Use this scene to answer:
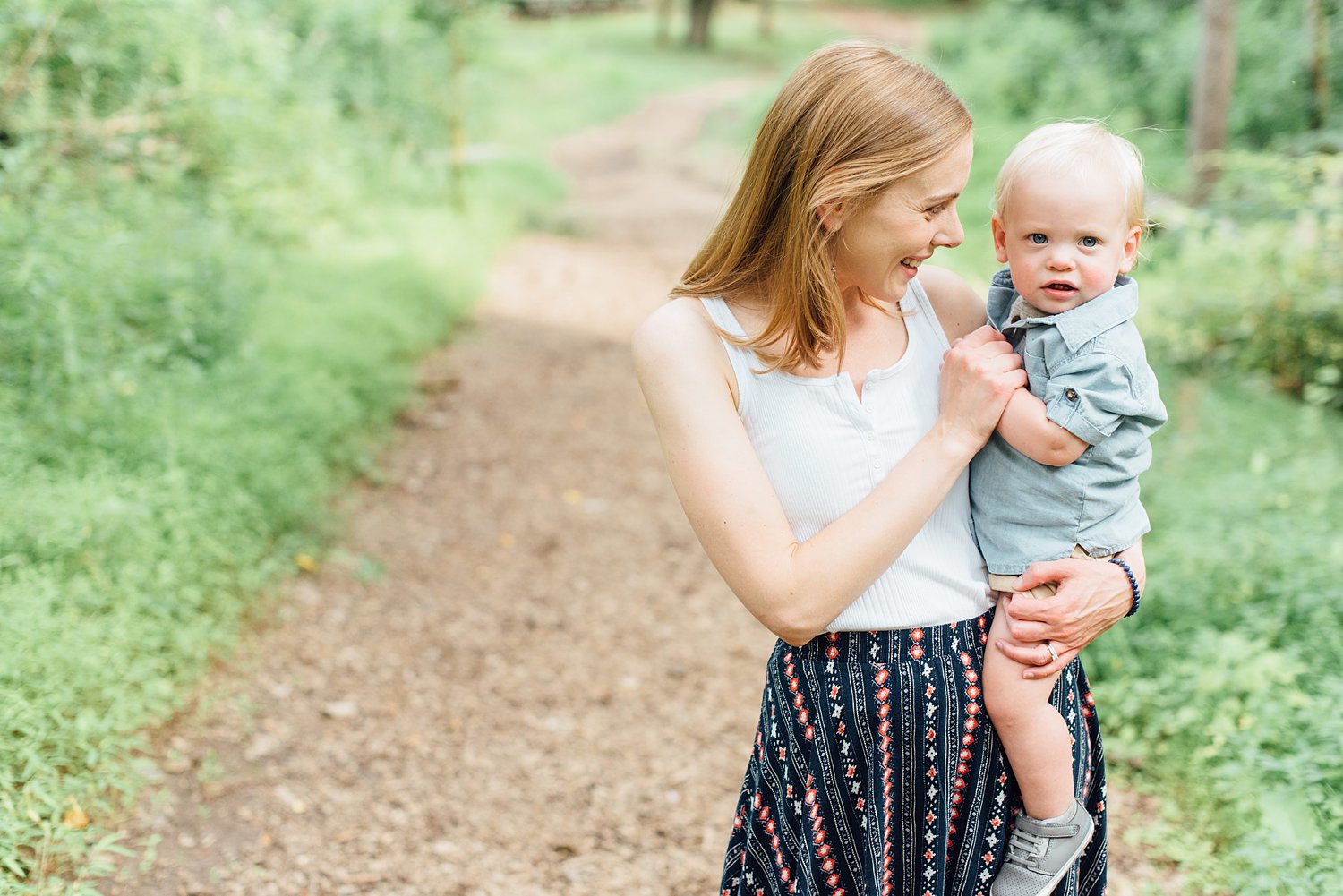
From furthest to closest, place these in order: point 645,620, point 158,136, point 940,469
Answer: point 158,136
point 645,620
point 940,469

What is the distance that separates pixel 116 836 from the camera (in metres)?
Answer: 2.72

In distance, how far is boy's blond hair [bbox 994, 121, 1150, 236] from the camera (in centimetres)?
164

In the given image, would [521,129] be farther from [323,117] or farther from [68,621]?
[68,621]

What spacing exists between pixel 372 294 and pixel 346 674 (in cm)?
387

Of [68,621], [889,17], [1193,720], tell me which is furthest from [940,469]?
[889,17]

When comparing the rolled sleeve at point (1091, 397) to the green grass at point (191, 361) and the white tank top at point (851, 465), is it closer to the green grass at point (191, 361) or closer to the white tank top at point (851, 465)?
the white tank top at point (851, 465)

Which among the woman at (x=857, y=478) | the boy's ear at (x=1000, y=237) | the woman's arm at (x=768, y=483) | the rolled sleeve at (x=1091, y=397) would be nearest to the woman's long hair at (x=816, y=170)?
the woman at (x=857, y=478)

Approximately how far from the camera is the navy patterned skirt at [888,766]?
1635 mm

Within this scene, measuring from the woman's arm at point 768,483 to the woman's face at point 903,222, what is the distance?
0.18m

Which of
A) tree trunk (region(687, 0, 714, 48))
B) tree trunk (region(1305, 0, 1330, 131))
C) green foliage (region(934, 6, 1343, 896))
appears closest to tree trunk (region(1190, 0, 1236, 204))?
green foliage (region(934, 6, 1343, 896))

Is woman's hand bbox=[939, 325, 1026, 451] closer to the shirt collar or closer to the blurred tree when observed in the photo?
the shirt collar

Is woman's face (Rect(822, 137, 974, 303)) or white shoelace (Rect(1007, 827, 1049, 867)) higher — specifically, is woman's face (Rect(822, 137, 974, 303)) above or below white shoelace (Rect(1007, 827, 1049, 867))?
above

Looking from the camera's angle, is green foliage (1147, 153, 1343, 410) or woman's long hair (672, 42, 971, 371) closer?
woman's long hair (672, 42, 971, 371)

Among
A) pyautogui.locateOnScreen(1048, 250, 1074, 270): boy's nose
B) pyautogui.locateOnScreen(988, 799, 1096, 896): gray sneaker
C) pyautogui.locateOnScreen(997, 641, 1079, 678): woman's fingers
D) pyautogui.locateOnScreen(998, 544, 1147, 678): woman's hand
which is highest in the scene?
pyautogui.locateOnScreen(1048, 250, 1074, 270): boy's nose
